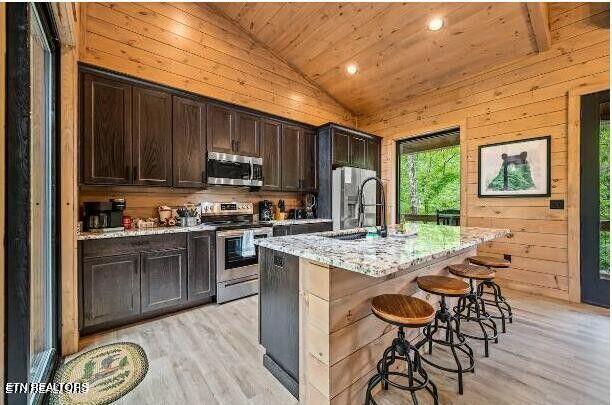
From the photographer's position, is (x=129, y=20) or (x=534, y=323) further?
(x=129, y=20)

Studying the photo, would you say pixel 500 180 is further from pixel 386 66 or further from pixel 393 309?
pixel 393 309

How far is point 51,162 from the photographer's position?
6.15ft

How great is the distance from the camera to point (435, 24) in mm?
3115

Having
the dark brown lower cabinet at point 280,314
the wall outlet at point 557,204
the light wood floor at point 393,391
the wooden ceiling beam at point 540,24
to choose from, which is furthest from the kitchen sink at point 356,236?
the wooden ceiling beam at point 540,24

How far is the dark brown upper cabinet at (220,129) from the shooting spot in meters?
3.24

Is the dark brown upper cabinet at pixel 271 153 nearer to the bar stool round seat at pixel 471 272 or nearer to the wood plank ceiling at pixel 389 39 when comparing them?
the wood plank ceiling at pixel 389 39

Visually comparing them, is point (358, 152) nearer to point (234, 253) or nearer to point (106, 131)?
point (234, 253)

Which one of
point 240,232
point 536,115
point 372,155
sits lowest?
point 240,232

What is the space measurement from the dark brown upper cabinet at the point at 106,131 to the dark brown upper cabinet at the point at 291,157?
1.98 m

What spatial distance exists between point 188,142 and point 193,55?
137cm

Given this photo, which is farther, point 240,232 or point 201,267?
point 240,232

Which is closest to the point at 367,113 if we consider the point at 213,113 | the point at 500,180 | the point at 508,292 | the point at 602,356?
the point at 500,180

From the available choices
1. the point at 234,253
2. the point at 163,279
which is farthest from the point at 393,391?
the point at 163,279

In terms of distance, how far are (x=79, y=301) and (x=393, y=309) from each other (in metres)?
2.51
